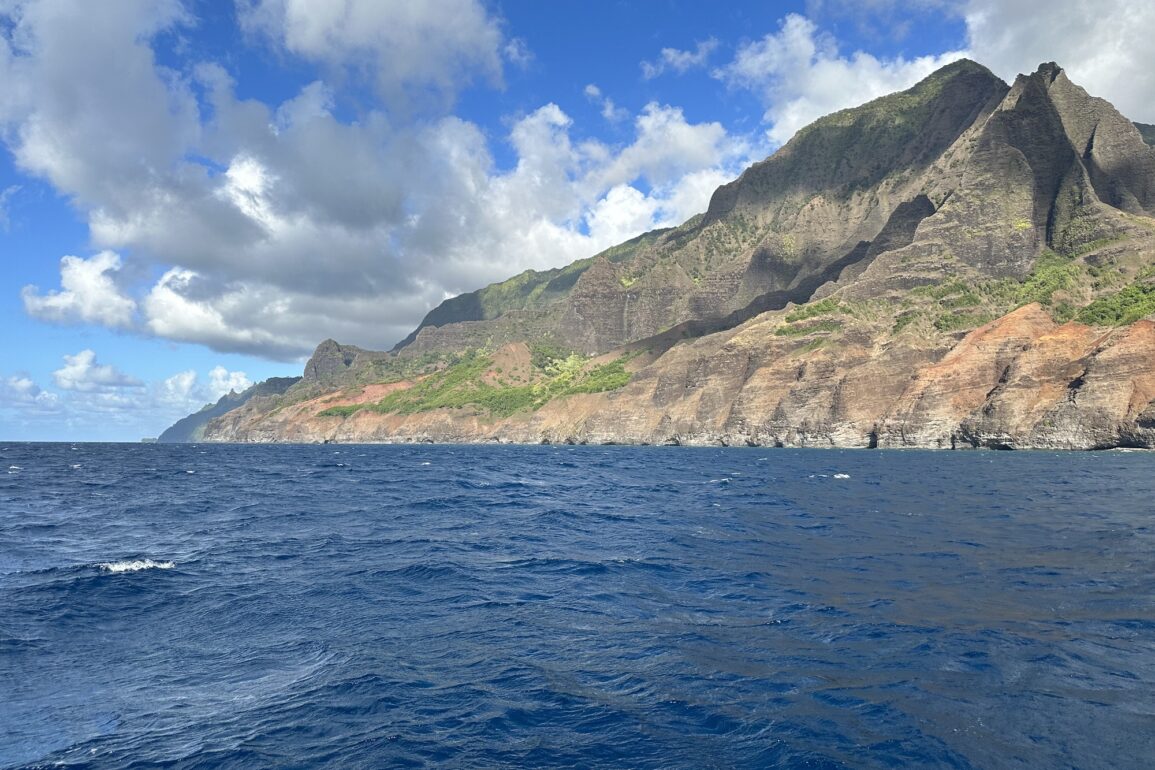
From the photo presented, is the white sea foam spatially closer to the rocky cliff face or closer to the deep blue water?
the deep blue water

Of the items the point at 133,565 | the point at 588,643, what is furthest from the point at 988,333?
the point at 133,565

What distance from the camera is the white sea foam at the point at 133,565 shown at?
23658 millimetres

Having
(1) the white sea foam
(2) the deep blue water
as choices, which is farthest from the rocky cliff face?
(1) the white sea foam

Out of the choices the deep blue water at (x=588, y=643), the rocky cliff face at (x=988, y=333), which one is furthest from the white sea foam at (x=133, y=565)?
the rocky cliff face at (x=988, y=333)

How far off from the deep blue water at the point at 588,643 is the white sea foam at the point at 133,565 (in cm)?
20

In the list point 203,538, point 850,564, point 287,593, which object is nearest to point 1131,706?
point 850,564

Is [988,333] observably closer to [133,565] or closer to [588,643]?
[588,643]

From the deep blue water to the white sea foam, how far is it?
199 mm

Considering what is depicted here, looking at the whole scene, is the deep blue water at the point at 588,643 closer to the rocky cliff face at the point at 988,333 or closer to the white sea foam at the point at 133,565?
the white sea foam at the point at 133,565

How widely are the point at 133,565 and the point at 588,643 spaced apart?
1822 cm

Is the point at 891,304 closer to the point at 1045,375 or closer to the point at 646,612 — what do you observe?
the point at 1045,375

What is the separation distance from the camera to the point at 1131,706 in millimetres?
11281

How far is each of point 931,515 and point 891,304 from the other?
152011 millimetres

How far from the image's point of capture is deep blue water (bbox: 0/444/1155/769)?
10.7m
